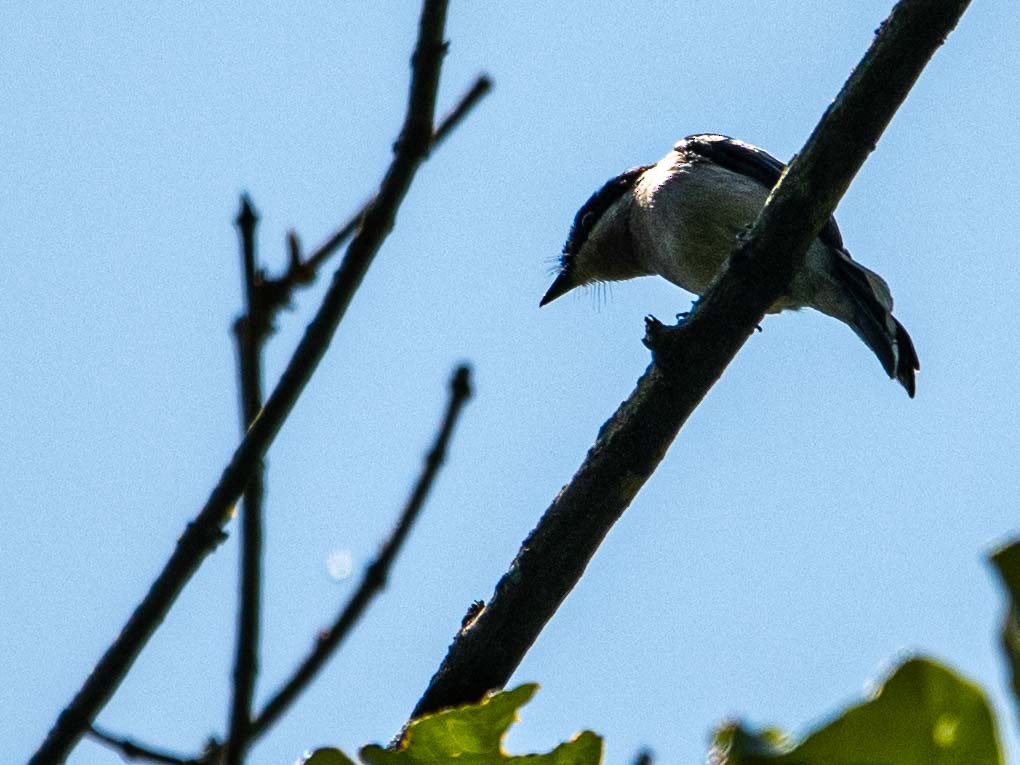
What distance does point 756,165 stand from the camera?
27.5 ft

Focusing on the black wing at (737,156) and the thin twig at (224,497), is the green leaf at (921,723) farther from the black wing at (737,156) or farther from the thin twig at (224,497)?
the black wing at (737,156)

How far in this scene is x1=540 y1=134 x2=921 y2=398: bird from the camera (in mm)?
7016

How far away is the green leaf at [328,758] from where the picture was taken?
9.23 feet

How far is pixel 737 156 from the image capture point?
847 centimetres

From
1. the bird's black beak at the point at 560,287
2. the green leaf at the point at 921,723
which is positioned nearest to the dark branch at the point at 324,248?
the green leaf at the point at 921,723

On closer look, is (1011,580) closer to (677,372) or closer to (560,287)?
(677,372)

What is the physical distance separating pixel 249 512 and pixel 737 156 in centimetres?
705

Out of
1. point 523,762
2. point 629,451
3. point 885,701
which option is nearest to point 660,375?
point 629,451

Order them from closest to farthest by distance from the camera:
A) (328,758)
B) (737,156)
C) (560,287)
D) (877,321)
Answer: (328,758) < (877,321) < (737,156) < (560,287)

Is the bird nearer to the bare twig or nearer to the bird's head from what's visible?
the bird's head

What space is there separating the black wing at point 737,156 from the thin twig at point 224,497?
6432 millimetres

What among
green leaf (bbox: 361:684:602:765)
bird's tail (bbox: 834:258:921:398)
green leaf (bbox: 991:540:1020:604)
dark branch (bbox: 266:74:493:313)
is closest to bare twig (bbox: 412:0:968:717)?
green leaf (bbox: 361:684:602:765)

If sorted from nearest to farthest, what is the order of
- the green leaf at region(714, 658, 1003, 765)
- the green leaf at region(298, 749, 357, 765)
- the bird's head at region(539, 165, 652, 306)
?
the green leaf at region(714, 658, 1003, 765)
the green leaf at region(298, 749, 357, 765)
the bird's head at region(539, 165, 652, 306)

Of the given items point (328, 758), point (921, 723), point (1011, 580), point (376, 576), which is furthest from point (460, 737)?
point (1011, 580)
